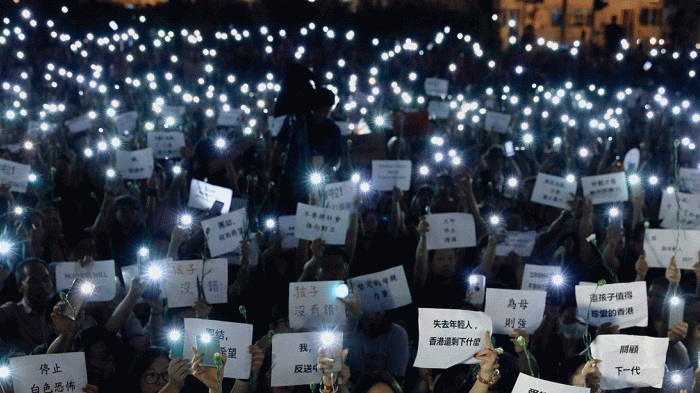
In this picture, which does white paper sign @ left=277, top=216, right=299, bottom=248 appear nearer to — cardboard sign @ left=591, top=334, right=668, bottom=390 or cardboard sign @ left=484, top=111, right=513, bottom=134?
cardboard sign @ left=591, top=334, right=668, bottom=390

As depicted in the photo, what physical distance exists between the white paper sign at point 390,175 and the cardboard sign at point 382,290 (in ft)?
7.52

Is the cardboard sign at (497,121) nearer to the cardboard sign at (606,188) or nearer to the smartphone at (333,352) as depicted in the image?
the cardboard sign at (606,188)

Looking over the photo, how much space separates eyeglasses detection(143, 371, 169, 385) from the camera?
351cm

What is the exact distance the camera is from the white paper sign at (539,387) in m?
2.97

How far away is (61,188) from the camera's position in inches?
271

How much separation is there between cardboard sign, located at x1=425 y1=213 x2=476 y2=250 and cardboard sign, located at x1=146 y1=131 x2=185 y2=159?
382 centimetres

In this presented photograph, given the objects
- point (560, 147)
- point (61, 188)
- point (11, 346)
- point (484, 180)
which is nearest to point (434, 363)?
point (11, 346)

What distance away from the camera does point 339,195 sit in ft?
18.4

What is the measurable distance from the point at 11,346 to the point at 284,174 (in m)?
2.86

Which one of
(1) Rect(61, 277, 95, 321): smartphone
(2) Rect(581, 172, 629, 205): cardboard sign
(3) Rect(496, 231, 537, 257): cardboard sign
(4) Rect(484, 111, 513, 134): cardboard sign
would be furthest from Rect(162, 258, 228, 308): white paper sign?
(4) Rect(484, 111, 513, 134): cardboard sign

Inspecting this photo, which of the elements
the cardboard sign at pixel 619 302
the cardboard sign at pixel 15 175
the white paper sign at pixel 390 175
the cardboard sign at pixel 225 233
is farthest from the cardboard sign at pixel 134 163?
the cardboard sign at pixel 619 302

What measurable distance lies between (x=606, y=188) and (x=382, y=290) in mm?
3079

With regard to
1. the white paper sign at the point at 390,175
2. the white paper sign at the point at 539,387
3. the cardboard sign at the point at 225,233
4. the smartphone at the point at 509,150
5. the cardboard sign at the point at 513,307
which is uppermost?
the smartphone at the point at 509,150

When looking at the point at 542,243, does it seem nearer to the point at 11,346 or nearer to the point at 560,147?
the point at 560,147
